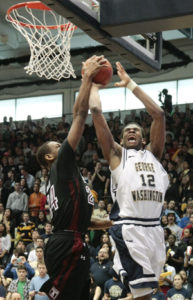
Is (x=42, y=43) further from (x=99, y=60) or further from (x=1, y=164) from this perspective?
(x=1, y=164)

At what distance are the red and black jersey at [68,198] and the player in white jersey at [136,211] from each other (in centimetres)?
47

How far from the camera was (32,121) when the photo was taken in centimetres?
2422

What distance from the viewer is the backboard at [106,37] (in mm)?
5180

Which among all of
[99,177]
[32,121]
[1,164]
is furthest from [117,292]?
[32,121]

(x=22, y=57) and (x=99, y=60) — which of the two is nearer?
(x=99, y=60)

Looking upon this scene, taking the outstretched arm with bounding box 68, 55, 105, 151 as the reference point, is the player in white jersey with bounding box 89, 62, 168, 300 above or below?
below

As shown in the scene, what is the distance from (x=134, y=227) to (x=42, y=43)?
4.84 metres

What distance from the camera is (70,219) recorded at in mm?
4457

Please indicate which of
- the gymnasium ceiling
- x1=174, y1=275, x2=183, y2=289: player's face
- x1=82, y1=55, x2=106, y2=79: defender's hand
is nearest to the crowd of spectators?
x1=174, y1=275, x2=183, y2=289: player's face

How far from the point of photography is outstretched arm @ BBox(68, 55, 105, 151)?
4.30 m

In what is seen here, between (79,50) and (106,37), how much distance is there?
1793 cm

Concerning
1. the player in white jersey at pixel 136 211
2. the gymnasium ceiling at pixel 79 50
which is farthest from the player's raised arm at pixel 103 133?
the gymnasium ceiling at pixel 79 50

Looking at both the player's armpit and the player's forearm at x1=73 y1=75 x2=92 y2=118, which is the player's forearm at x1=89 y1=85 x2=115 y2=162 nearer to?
the player's forearm at x1=73 y1=75 x2=92 y2=118

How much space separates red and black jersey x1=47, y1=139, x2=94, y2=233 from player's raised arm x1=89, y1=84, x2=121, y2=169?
0.58 metres
